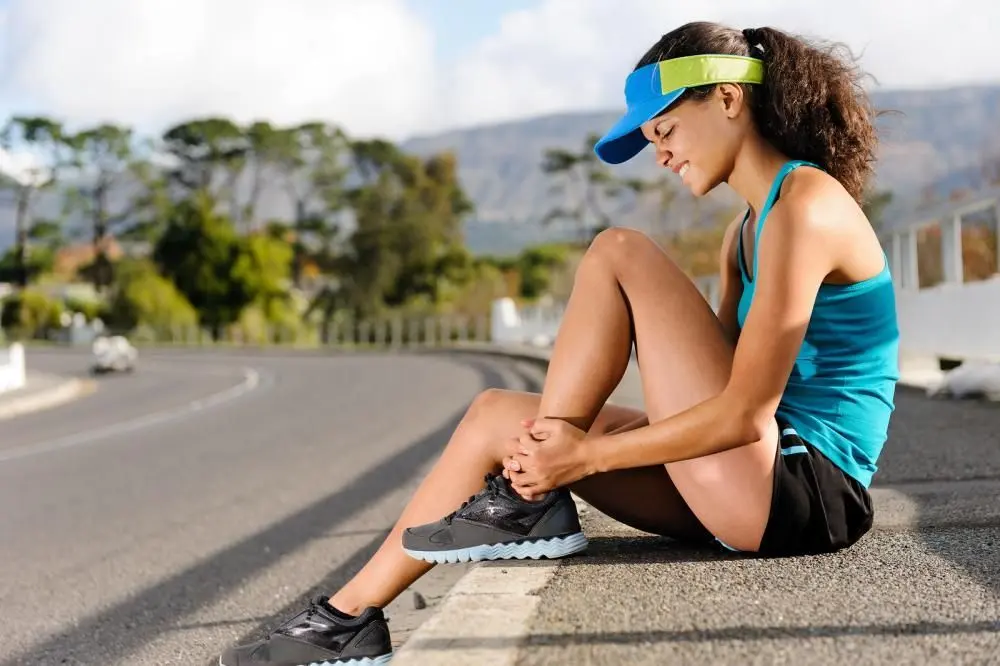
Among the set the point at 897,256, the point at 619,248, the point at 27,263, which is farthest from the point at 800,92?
the point at 27,263

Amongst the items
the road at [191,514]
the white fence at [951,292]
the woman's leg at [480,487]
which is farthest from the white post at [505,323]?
the woman's leg at [480,487]

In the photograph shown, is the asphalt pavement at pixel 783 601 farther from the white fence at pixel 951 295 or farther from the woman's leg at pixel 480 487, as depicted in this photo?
the white fence at pixel 951 295

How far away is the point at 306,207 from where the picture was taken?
258 ft

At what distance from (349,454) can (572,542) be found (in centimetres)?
693

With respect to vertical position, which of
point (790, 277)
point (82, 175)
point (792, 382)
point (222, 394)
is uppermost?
point (82, 175)

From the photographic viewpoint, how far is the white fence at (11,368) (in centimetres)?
2302

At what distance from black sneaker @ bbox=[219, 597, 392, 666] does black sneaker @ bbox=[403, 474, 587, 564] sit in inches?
8.8

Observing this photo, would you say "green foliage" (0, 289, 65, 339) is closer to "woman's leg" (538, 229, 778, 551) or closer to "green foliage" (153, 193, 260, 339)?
"green foliage" (153, 193, 260, 339)

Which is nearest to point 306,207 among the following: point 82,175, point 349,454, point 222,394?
point 82,175

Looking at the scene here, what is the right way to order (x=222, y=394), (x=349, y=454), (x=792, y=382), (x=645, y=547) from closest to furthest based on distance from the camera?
1. (x=792, y=382)
2. (x=645, y=547)
3. (x=349, y=454)
4. (x=222, y=394)

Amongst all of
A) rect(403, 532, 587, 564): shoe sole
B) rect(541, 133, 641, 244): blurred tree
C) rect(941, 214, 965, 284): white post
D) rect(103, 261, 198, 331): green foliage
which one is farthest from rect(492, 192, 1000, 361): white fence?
rect(541, 133, 641, 244): blurred tree

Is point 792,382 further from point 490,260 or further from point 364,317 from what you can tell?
point 490,260

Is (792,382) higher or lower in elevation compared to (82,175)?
lower

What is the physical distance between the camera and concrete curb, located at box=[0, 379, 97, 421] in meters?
18.4
